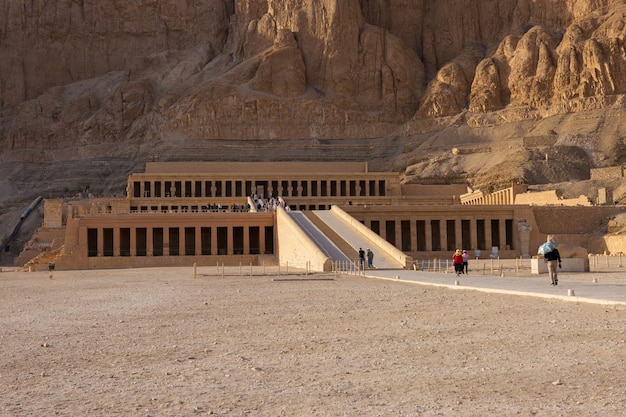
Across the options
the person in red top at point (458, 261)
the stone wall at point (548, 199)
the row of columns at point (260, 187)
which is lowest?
the person in red top at point (458, 261)

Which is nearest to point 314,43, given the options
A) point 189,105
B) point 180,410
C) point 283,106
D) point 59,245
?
point 283,106

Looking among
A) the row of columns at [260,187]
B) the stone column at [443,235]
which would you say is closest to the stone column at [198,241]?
the stone column at [443,235]

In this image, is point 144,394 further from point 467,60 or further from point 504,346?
point 467,60

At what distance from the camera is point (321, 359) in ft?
34.3

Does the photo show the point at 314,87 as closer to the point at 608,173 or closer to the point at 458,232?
the point at 608,173

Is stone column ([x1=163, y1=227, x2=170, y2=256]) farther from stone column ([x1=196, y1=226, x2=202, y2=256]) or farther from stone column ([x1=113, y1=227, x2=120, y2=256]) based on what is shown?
stone column ([x1=113, y1=227, x2=120, y2=256])

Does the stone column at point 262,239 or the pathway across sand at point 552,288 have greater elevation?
the stone column at point 262,239

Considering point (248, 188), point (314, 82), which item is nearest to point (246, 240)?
point (248, 188)

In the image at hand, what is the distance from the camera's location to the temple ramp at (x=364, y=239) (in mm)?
34200

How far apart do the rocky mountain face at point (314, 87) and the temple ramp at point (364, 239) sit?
116 ft

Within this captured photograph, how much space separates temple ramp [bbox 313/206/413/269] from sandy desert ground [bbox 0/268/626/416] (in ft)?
51.8

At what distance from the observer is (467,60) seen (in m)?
108

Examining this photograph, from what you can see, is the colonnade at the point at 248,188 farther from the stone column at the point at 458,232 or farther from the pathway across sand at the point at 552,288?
the pathway across sand at the point at 552,288

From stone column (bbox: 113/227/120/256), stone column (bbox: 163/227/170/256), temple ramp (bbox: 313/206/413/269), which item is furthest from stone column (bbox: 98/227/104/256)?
temple ramp (bbox: 313/206/413/269)
